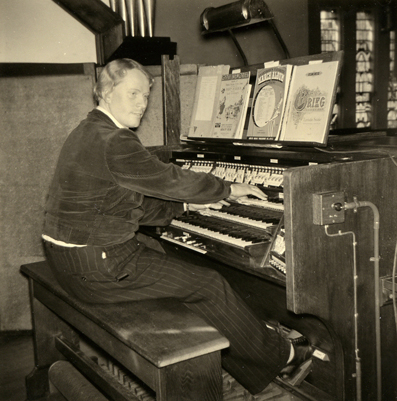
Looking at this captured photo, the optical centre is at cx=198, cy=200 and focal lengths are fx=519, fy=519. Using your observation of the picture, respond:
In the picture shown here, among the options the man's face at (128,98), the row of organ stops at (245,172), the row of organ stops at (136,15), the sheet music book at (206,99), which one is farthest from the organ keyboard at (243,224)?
the row of organ stops at (136,15)

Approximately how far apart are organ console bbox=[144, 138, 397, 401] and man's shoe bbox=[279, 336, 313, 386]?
0.04 m

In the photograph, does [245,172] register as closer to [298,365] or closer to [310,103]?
[310,103]

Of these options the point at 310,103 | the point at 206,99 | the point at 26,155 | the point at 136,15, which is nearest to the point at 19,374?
the point at 26,155

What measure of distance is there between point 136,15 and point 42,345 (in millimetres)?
2551

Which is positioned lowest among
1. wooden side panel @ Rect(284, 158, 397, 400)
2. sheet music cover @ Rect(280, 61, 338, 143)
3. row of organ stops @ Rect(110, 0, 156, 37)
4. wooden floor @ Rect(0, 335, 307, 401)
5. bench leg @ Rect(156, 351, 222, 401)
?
wooden floor @ Rect(0, 335, 307, 401)

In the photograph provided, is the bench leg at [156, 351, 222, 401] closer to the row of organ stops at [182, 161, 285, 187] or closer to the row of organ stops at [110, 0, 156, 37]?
the row of organ stops at [182, 161, 285, 187]

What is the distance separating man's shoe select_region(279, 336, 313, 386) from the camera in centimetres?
275

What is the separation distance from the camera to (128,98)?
2480 millimetres

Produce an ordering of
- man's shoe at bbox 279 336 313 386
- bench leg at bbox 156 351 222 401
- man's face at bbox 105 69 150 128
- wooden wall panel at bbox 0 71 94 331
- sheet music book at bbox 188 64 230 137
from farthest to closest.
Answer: wooden wall panel at bbox 0 71 94 331, sheet music book at bbox 188 64 230 137, man's shoe at bbox 279 336 313 386, man's face at bbox 105 69 150 128, bench leg at bbox 156 351 222 401

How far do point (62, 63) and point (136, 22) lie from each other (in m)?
0.68

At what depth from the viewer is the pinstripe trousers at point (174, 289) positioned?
235 cm

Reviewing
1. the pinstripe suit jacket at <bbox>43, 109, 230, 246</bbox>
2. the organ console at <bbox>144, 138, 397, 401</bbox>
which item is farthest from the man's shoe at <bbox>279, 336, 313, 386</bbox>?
the pinstripe suit jacket at <bbox>43, 109, 230, 246</bbox>

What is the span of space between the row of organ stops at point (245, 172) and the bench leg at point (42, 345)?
1.25m

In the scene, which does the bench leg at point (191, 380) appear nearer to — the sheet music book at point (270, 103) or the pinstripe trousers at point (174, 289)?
the pinstripe trousers at point (174, 289)
